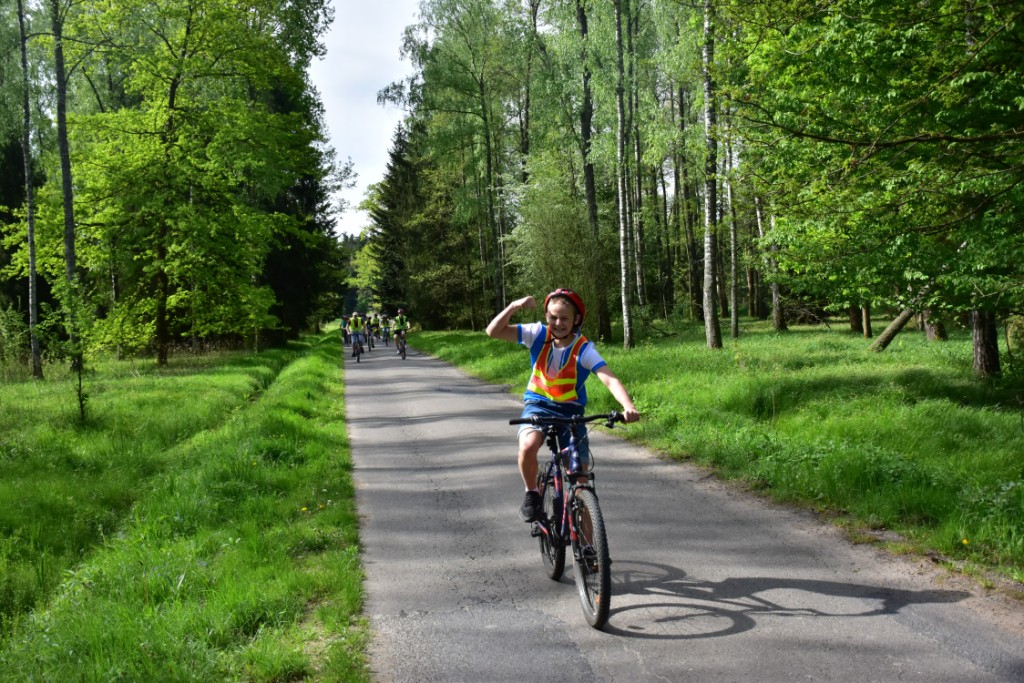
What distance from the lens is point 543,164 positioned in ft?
87.2

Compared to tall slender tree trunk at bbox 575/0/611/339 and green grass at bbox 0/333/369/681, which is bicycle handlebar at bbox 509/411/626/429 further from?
tall slender tree trunk at bbox 575/0/611/339

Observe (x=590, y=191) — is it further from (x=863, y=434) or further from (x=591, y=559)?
(x=591, y=559)

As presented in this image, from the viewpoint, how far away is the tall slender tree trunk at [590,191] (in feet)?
71.5

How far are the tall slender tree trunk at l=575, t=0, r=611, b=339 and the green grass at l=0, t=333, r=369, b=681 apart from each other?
43.8 feet

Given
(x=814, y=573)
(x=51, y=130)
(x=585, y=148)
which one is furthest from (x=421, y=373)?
(x=51, y=130)

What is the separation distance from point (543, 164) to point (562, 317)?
2294cm

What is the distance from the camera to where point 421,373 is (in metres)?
Answer: 21.1

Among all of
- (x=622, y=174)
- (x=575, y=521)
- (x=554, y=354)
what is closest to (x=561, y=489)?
(x=575, y=521)

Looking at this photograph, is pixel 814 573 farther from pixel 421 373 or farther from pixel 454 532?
pixel 421 373

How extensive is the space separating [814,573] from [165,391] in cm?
1416

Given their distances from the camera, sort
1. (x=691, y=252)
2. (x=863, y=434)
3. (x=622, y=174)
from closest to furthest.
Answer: (x=863, y=434) → (x=622, y=174) → (x=691, y=252)

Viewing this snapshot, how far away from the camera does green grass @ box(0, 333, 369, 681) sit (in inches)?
152

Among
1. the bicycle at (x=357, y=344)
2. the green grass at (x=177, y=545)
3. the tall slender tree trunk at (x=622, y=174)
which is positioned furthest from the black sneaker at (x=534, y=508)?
the bicycle at (x=357, y=344)

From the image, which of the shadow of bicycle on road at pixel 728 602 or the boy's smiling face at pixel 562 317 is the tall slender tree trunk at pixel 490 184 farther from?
the shadow of bicycle on road at pixel 728 602
